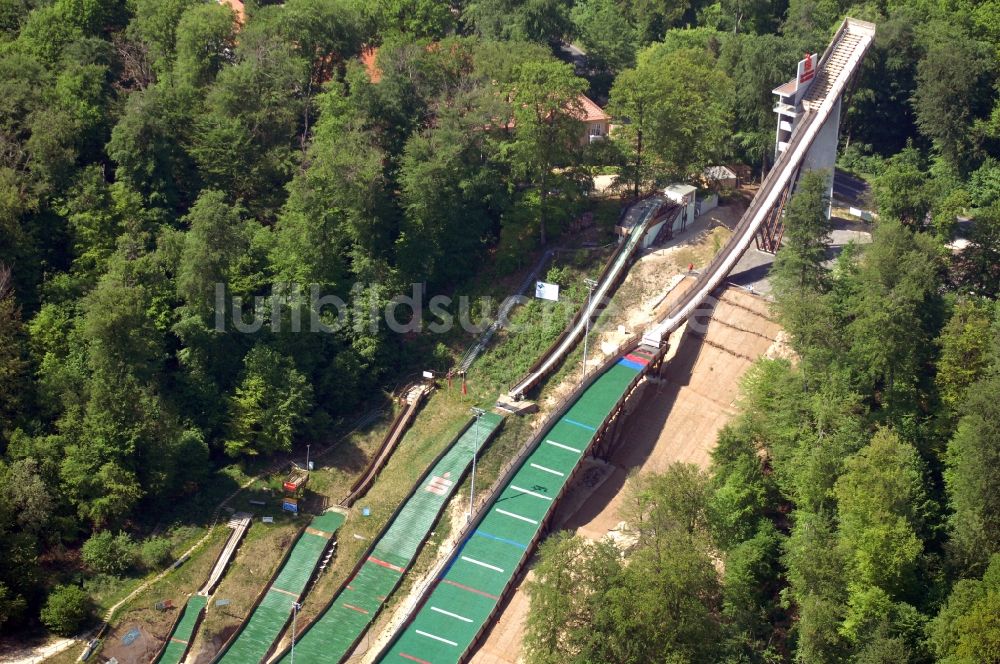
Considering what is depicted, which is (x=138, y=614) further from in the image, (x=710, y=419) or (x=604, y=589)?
(x=710, y=419)

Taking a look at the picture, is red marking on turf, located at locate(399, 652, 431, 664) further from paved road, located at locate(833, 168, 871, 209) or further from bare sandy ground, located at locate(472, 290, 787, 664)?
paved road, located at locate(833, 168, 871, 209)

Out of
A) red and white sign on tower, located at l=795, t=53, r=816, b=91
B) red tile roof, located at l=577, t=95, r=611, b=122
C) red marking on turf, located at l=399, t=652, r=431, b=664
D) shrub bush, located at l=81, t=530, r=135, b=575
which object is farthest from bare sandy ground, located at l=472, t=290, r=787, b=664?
shrub bush, located at l=81, t=530, r=135, b=575

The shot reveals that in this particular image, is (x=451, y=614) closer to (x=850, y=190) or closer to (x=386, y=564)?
(x=386, y=564)

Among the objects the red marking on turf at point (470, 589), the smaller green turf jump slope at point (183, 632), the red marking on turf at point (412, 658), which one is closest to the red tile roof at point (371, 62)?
the red marking on turf at point (470, 589)

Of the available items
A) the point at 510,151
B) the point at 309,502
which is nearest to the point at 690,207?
the point at 510,151

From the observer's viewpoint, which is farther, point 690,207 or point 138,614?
point 690,207
